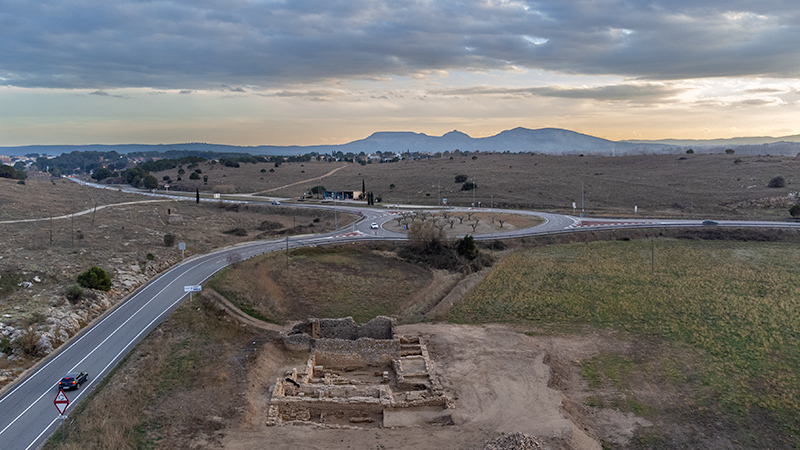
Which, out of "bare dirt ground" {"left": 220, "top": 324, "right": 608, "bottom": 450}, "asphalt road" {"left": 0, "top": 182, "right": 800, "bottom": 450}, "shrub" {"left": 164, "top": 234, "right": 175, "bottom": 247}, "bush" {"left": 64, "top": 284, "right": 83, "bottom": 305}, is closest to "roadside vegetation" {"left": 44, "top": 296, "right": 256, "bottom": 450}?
"asphalt road" {"left": 0, "top": 182, "right": 800, "bottom": 450}

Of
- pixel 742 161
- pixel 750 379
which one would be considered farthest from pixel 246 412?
pixel 742 161

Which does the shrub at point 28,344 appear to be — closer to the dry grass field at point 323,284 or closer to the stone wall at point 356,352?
the dry grass field at point 323,284

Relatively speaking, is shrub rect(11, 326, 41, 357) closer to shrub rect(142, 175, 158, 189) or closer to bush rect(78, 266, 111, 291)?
bush rect(78, 266, 111, 291)

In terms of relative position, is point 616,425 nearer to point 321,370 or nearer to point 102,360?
point 321,370

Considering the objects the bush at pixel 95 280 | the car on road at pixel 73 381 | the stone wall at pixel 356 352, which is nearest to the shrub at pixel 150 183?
the bush at pixel 95 280

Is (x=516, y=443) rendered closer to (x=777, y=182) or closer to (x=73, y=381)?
(x=73, y=381)
